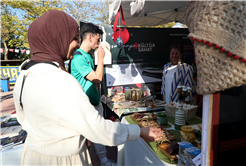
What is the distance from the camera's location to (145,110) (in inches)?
110

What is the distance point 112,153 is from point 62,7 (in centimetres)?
1365

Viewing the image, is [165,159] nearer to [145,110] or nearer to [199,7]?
[199,7]

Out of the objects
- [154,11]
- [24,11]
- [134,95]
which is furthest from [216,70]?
[24,11]

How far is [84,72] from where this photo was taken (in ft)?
7.01

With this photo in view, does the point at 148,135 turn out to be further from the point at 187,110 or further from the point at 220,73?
the point at 187,110

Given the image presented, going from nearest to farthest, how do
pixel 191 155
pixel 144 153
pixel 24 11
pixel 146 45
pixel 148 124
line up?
1. pixel 191 155
2. pixel 144 153
3. pixel 148 124
4. pixel 146 45
5. pixel 24 11

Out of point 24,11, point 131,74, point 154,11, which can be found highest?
point 24,11

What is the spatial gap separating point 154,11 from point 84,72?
12.1 feet

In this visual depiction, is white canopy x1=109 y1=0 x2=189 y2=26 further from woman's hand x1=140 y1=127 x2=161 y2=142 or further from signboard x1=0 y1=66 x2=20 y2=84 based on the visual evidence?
signboard x1=0 y1=66 x2=20 y2=84

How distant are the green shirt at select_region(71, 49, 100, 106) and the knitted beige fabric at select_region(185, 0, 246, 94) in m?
1.67

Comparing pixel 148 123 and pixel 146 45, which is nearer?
pixel 148 123

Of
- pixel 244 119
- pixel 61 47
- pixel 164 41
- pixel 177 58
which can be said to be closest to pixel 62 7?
pixel 164 41

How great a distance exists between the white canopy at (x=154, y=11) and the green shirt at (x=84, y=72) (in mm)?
1731

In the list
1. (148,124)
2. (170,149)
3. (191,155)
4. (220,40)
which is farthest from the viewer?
(148,124)
